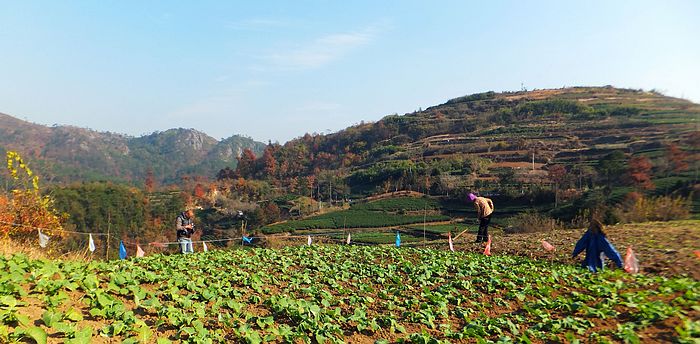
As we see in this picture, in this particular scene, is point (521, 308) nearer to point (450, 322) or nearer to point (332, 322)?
point (450, 322)

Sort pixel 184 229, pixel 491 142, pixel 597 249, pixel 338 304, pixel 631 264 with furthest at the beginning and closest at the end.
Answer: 1. pixel 491 142
2. pixel 184 229
3. pixel 597 249
4. pixel 631 264
5. pixel 338 304

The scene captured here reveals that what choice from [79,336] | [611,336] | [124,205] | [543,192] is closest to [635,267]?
[611,336]

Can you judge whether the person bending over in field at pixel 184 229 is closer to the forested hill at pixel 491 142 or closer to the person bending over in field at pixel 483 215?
the person bending over in field at pixel 483 215

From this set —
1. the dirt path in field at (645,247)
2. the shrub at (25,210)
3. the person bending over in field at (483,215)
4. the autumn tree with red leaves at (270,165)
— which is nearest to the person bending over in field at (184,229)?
the dirt path in field at (645,247)

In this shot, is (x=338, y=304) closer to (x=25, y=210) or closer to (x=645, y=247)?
(x=645, y=247)

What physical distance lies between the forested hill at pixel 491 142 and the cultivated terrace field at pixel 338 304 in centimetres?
4140

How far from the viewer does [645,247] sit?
13227 mm

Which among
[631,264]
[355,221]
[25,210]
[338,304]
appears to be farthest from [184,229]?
[355,221]

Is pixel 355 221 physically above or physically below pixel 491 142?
below

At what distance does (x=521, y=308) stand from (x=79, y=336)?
272 inches

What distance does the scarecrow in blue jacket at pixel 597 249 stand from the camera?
1127 centimetres

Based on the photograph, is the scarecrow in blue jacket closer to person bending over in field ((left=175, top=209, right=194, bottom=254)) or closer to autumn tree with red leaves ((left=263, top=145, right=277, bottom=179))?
person bending over in field ((left=175, top=209, right=194, bottom=254))

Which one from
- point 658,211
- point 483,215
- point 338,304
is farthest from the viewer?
point 658,211

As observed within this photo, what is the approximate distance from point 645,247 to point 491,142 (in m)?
69.4
